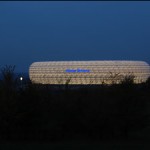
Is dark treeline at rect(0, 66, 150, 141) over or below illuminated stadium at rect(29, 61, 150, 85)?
below

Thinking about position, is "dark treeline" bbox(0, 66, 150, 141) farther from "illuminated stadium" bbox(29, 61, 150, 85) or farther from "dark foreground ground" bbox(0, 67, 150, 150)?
"illuminated stadium" bbox(29, 61, 150, 85)

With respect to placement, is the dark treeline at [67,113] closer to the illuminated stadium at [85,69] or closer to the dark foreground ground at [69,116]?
the dark foreground ground at [69,116]

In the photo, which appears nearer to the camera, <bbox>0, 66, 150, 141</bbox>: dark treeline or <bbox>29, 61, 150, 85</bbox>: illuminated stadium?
<bbox>0, 66, 150, 141</bbox>: dark treeline

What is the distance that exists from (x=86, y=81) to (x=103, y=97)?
10274cm

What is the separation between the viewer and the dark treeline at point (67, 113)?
53.5ft

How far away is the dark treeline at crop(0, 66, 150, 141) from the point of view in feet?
53.5

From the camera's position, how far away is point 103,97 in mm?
16906

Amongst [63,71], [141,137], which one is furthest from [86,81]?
[141,137]

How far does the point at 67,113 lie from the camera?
1686cm

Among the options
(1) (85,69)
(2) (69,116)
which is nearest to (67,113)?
(2) (69,116)

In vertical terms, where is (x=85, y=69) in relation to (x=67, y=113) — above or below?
above

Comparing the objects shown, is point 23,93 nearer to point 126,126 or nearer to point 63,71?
point 126,126

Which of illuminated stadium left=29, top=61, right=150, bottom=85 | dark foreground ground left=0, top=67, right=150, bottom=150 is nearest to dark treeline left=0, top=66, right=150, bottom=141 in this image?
dark foreground ground left=0, top=67, right=150, bottom=150

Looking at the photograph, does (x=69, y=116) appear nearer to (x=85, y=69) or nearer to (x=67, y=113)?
(x=67, y=113)
